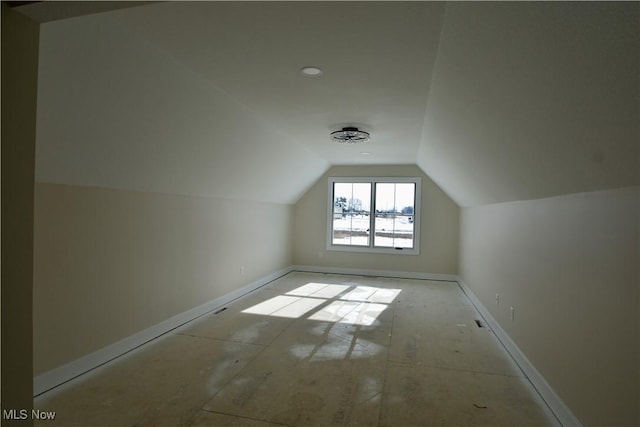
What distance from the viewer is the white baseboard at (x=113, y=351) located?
243 cm

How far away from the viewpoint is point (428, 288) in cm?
604

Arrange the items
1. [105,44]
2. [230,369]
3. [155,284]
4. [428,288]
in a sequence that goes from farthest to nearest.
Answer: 1. [428,288]
2. [155,284]
3. [230,369]
4. [105,44]

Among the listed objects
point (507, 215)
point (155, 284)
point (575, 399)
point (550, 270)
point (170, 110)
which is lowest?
point (575, 399)

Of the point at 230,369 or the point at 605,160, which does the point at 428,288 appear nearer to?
the point at 230,369

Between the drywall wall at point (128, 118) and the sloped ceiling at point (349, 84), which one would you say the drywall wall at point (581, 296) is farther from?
the drywall wall at point (128, 118)

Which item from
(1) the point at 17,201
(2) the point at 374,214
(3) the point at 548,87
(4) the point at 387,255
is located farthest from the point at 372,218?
(1) the point at 17,201

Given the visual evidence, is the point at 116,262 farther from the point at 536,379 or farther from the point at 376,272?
the point at 376,272

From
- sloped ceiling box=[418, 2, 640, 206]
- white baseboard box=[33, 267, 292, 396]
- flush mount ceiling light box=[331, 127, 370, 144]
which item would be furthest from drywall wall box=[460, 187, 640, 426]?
white baseboard box=[33, 267, 292, 396]

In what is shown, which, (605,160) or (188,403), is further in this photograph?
(188,403)

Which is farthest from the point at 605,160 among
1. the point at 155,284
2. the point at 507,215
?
the point at 155,284

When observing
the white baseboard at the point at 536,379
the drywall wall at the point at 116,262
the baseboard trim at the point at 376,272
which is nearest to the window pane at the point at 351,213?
the baseboard trim at the point at 376,272

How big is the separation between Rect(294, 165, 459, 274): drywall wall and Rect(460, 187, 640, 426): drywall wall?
3.23 m

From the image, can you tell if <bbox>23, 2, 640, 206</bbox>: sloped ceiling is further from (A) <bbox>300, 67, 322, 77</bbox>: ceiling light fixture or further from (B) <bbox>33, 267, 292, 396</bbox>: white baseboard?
(B) <bbox>33, 267, 292, 396</bbox>: white baseboard

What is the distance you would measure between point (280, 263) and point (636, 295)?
5777 millimetres
